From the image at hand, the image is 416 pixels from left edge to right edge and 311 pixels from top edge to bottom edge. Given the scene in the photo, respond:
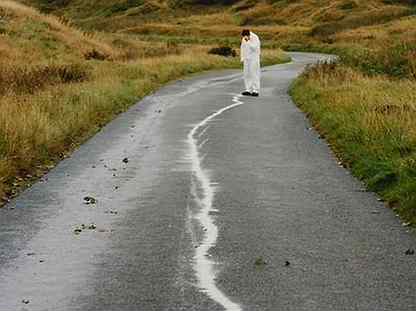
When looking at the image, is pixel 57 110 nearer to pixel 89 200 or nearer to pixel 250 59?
pixel 89 200

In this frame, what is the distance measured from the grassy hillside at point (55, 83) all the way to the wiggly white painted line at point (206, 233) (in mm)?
2421

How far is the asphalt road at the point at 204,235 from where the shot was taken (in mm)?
6117

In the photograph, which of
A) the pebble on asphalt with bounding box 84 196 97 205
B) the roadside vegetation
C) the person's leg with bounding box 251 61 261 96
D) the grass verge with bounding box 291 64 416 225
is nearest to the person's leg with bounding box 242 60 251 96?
the person's leg with bounding box 251 61 261 96

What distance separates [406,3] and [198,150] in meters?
97.1

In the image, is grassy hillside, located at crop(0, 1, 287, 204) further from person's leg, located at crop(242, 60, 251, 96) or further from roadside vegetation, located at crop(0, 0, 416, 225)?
person's leg, located at crop(242, 60, 251, 96)

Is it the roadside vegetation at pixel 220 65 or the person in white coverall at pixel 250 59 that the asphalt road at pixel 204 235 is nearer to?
the roadside vegetation at pixel 220 65

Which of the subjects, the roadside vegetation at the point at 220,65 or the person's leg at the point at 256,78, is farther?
the person's leg at the point at 256,78

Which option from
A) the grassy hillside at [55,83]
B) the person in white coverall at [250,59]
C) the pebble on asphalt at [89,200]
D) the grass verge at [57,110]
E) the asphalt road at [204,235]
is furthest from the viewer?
the person in white coverall at [250,59]

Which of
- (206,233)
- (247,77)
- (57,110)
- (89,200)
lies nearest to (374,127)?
(89,200)

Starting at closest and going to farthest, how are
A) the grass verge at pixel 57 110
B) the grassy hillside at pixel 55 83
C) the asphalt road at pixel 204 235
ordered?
the asphalt road at pixel 204 235 < the grass verge at pixel 57 110 < the grassy hillside at pixel 55 83

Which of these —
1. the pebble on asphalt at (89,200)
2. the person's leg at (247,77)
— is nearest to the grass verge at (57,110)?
the pebble on asphalt at (89,200)

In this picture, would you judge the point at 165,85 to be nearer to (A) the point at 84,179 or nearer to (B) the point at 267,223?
(A) the point at 84,179

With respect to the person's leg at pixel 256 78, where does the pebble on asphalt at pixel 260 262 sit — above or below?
above

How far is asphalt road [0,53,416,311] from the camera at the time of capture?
6.12m
